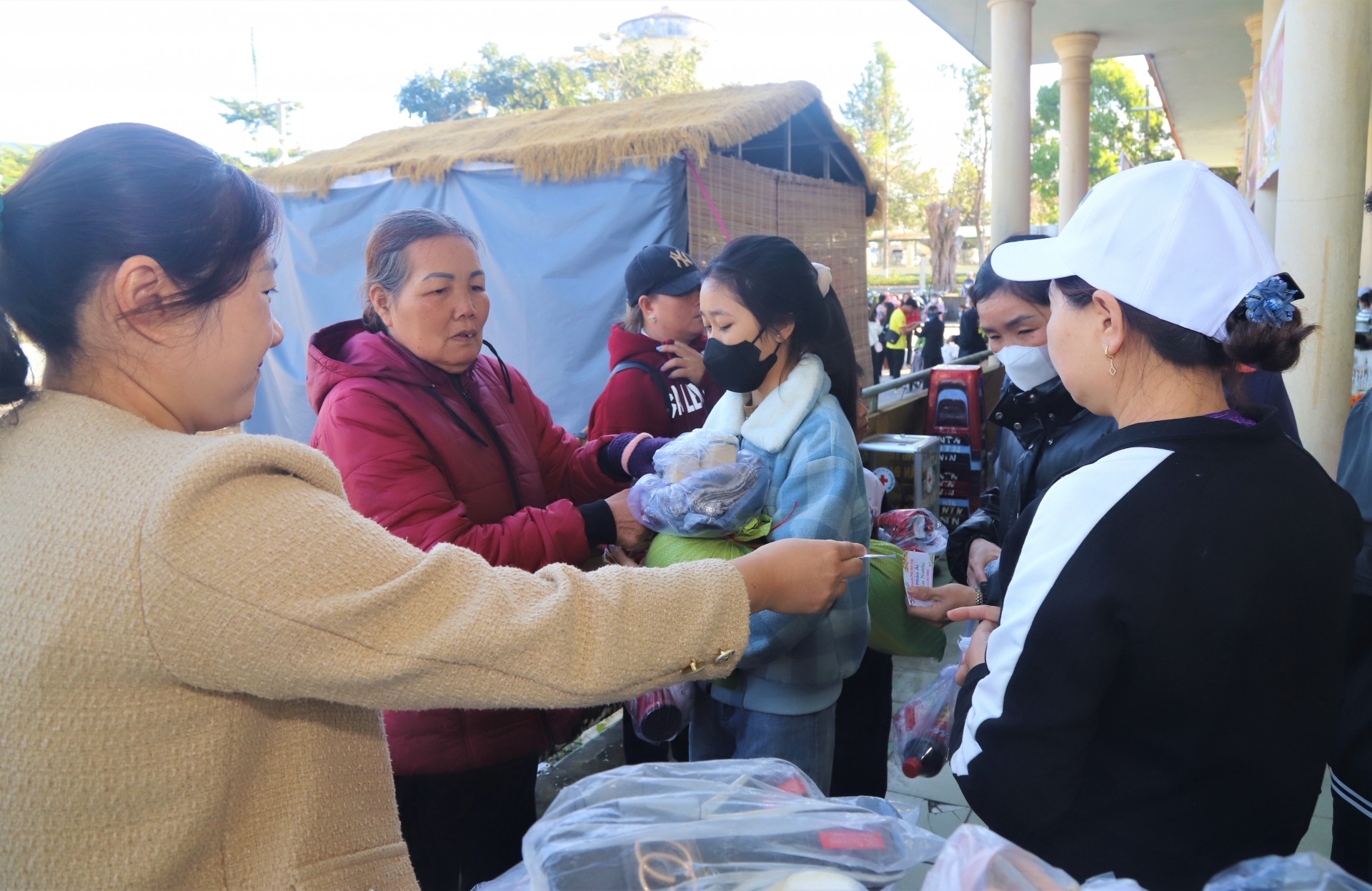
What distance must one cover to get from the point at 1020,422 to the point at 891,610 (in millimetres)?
633

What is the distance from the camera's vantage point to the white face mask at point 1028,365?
7.25 ft

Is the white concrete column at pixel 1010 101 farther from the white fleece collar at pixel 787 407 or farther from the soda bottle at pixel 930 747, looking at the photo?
the soda bottle at pixel 930 747

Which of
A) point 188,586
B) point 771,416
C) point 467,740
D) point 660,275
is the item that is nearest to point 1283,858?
point 188,586

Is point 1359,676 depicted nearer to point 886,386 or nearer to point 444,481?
point 444,481

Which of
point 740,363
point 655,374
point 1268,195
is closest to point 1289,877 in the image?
point 740,363

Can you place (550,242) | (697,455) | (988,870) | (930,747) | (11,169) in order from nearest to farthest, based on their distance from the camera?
(988,870) → (11,169) → (930,747) → (697,455) → (550,242)

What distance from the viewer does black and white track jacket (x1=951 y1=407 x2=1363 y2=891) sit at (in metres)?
1.09

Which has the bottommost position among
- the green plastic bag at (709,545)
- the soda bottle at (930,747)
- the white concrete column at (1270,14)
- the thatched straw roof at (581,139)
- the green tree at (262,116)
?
the soda bottle at (930,747)

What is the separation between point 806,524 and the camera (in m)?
1.76

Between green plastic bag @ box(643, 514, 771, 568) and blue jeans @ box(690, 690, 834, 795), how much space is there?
1.36 ft

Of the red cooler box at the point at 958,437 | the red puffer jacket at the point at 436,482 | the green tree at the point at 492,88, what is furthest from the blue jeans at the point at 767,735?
the green tree at the point at 492,88

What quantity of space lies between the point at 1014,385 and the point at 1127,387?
108 centimetres

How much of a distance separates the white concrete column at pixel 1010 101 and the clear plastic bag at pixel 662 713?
8.27 metres

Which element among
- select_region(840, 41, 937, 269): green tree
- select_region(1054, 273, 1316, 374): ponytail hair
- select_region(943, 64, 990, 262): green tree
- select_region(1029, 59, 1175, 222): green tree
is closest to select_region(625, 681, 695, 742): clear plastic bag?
select_region(1054, 273, 1316, 374): ponytail hair
